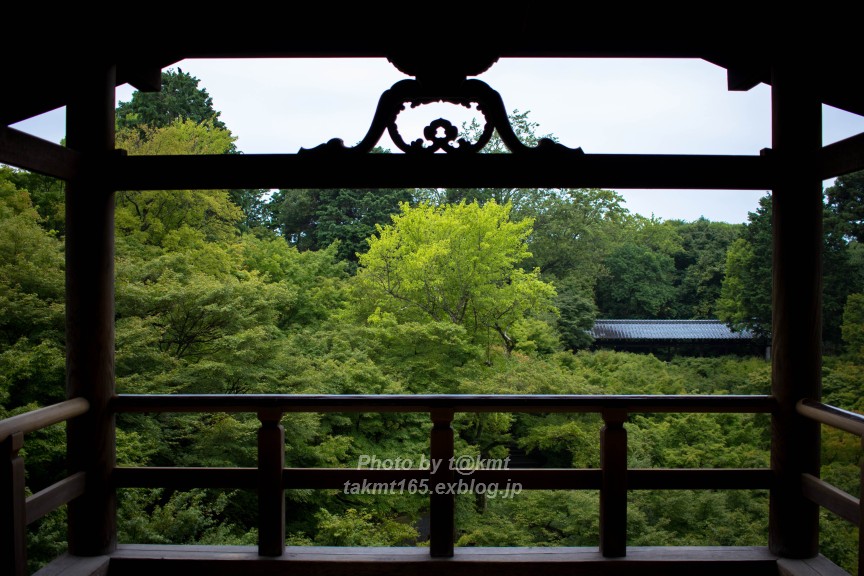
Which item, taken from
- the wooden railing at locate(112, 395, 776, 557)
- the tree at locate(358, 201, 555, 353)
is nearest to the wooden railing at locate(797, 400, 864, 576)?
the wooden railing at locate(112, 395, 776, 557)

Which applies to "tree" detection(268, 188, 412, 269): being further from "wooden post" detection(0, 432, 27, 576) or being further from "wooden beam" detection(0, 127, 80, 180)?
"wooden post" detection(0, 432, 27, 576)

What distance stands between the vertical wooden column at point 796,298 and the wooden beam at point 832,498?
5 cm

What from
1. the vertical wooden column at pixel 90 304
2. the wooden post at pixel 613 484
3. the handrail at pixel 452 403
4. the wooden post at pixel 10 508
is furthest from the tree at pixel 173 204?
the wooden post at pixel 613 484

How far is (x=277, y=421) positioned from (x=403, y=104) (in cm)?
125

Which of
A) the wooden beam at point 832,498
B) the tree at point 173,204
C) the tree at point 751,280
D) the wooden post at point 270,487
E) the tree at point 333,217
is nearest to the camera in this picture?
the wooden beam at point 832,498

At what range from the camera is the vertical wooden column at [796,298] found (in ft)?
7.17

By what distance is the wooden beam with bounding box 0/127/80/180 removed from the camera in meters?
1.81

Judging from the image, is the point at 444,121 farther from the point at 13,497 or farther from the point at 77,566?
the point at 77,566

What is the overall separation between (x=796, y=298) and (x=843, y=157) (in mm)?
523

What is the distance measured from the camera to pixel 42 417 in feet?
Answer: 6.20

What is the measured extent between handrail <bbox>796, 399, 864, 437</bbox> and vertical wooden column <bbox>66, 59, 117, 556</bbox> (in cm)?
249

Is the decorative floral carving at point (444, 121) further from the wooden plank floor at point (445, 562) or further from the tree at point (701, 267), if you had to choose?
the tree at point (701, 267)

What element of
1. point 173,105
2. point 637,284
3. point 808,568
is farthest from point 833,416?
point 173,105

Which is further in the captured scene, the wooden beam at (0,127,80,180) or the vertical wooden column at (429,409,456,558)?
the vertical wooden column at (429,409,456,558)
